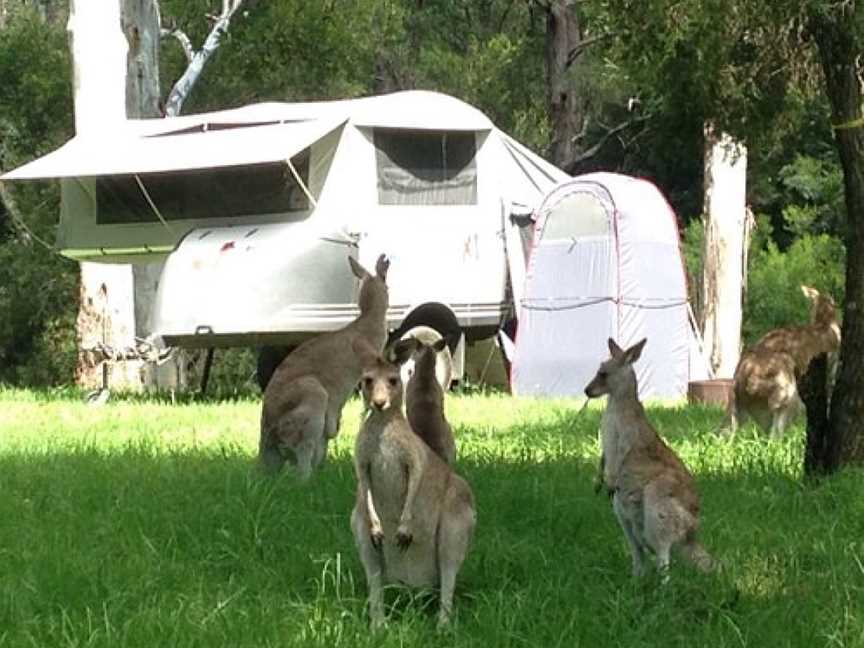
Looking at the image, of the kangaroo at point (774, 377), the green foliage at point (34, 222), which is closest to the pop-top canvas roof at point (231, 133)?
the kangaroo at point (774, 377)

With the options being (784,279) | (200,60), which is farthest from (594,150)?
(200,60)

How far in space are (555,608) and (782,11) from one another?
359 centimetres

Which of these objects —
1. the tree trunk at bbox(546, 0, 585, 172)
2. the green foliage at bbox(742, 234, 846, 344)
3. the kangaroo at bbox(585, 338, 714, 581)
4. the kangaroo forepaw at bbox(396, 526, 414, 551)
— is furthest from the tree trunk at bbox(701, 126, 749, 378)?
the kangaroo forepaw at bbox(396, 526, 414, 551)

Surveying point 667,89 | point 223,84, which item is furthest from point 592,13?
point 223,84

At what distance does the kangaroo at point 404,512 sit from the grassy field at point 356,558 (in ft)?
0.36

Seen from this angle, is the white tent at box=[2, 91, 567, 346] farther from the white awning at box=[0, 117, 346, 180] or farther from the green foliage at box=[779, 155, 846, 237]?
the green foliage at box=[779, 155, 846, 237]

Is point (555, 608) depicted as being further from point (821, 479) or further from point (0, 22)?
point (0, 22)

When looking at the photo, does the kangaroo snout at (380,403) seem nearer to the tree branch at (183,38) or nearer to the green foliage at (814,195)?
the green foliage at (814,195)

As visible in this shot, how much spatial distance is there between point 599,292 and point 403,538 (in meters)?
12.4

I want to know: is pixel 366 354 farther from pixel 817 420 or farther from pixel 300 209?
pixel 300 209

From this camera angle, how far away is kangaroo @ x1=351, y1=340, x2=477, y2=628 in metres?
4.94

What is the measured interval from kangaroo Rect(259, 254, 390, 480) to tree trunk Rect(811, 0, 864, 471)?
245 cm

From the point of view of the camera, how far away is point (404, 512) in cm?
494

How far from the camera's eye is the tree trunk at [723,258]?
19531mm
